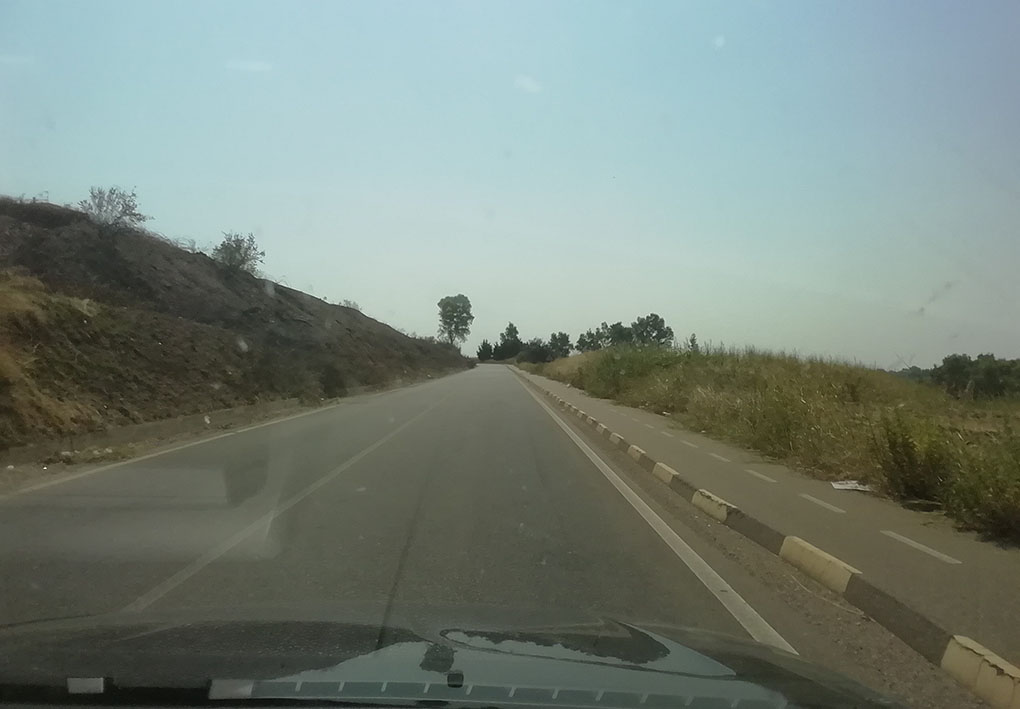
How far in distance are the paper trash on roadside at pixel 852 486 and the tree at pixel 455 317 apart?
16828 cm

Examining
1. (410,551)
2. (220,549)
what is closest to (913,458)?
(410,551)

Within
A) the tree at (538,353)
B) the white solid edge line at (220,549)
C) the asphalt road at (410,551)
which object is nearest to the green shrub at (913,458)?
the asphalt road at (410,551)

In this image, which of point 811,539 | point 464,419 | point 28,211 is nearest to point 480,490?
point 811,539

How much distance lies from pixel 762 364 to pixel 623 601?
2213 cm

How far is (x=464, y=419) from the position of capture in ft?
88.9

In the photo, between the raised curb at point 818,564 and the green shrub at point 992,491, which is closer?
the raised curb at point 818,564

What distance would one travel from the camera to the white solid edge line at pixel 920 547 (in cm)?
833

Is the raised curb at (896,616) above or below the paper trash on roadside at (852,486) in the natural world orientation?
below

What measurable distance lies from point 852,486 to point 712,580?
6044 millimetres

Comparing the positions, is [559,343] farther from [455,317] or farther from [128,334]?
[128,334]

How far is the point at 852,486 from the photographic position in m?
13.1

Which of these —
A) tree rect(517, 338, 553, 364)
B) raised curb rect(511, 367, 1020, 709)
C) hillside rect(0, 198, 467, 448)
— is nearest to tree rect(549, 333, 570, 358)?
tree rect(517, 338, 553, 364)

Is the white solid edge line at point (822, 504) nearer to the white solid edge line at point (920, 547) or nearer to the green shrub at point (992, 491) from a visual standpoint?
the green shrub at point (992, 491)

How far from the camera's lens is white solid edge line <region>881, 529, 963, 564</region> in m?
8.33
